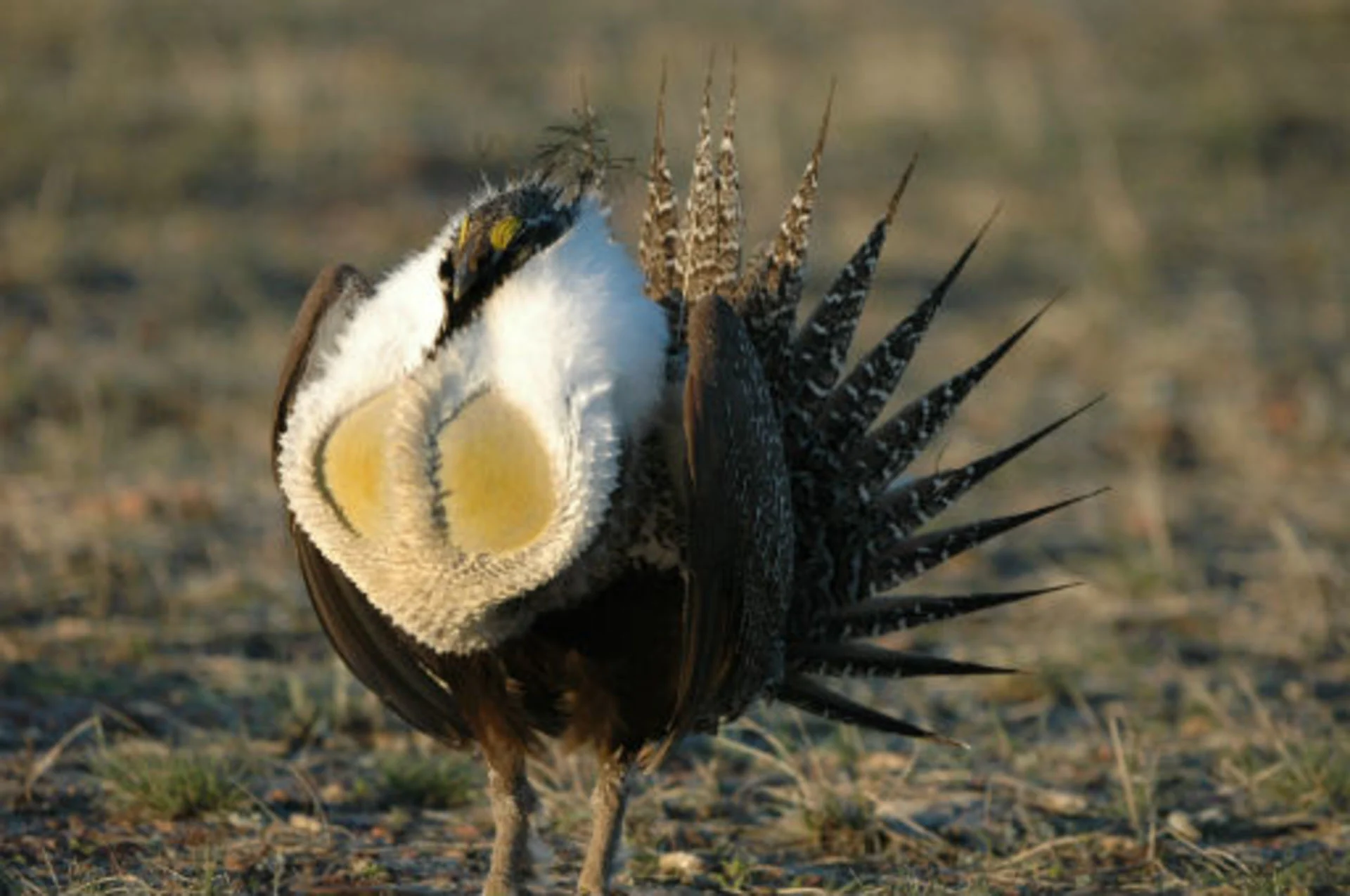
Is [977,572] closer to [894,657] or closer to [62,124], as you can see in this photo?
[894,657]

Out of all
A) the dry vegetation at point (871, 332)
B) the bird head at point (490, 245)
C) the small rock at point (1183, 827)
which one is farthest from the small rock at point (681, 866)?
the bird head at point (490, 245)

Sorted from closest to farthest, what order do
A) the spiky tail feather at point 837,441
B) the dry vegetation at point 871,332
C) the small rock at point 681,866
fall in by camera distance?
1. the spiky tail feather at point 837,441
2. the small rock at point 681,866
3. the dry vegetation at point 871,332

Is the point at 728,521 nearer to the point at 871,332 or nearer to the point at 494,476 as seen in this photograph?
the point at 494,476

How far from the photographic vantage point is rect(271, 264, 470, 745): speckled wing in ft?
9.44

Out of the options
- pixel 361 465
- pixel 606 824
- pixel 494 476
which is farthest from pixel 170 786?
pixel 494 476

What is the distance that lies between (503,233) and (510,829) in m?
0.85

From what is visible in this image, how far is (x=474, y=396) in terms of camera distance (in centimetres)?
251

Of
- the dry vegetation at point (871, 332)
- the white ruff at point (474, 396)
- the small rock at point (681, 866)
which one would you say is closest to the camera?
the white ruff at point (474, 396)

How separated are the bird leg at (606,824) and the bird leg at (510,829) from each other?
0.09 meters

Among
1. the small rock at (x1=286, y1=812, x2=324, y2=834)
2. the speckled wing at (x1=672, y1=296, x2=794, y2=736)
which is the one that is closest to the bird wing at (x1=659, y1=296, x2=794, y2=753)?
the speckled wing at (x1=672, y1=296, x2=794, y2=736)

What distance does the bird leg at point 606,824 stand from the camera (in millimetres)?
2926

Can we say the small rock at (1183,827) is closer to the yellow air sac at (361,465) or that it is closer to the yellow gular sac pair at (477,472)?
the yellow gular sac pair at (477,472)

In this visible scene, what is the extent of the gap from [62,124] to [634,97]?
8.20ft

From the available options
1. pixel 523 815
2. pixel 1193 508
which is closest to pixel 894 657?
pixel 523 815
